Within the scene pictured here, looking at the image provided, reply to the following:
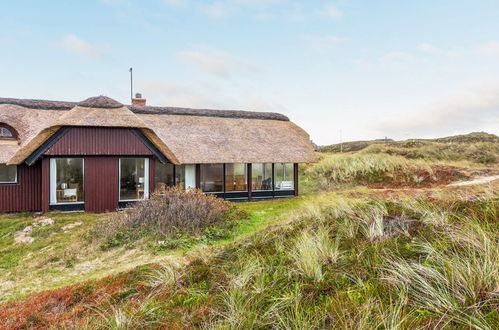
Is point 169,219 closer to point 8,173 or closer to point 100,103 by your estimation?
point 100,103

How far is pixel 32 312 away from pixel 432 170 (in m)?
21.7

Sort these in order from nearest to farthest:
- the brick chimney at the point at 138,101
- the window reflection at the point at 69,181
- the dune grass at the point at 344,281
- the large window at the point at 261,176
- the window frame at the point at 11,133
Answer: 1. the dune grass at the point at 344,281
2. the window reflection at the point at 69,181
3. the window frame at the point at 11,133
4. the large window at the point at 261,176
5. the brick chimney at the point at 138,101

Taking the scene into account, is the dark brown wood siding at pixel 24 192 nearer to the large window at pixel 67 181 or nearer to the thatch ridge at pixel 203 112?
the large window at pixel 67 181

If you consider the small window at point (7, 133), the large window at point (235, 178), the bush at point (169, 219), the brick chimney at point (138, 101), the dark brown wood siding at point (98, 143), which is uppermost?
the brick chimney at point (138, 101)

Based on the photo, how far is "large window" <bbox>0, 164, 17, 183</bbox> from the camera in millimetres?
12062

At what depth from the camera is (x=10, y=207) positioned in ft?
39.3

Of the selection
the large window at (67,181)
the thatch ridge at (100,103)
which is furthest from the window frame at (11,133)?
the thatch ridge at (100,103)

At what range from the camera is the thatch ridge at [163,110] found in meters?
13.9

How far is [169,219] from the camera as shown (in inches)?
336

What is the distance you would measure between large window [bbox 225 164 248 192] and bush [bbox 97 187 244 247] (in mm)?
5885

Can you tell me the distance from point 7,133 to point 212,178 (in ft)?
29.3

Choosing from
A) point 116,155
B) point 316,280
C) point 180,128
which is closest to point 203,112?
point 180,128

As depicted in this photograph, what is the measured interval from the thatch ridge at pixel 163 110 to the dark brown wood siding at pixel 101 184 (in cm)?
399

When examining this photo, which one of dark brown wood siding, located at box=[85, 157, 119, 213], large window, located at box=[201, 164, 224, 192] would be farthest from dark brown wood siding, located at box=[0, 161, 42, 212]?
large window, located at box=[201, 164, 224, 192]
